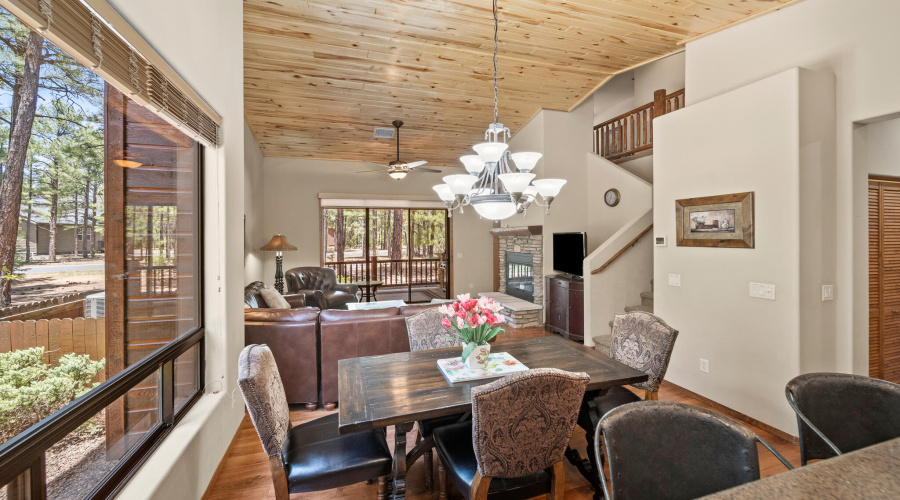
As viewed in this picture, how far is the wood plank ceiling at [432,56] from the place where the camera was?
343 cm

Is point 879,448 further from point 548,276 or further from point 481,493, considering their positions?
point 548,276

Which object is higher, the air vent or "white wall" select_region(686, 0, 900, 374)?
Result: the air vent

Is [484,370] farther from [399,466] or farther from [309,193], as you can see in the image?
[309,193]

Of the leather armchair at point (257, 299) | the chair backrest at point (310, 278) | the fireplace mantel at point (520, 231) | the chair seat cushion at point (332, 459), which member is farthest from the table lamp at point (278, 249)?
the chair seat cushion at point (332, 459)

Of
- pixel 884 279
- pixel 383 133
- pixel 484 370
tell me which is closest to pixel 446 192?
pixel 484 370

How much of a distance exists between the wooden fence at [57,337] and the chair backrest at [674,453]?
159cm

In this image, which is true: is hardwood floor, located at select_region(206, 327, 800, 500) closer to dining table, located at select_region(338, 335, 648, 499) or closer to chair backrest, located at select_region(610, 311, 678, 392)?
dining table, located at select_region(338, 335, 648, 499)

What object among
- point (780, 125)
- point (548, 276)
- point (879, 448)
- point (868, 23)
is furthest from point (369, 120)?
point (879, 448)

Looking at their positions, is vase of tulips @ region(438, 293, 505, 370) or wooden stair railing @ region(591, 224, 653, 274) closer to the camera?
vase of tulips @ region(438, 293, 505, 370)

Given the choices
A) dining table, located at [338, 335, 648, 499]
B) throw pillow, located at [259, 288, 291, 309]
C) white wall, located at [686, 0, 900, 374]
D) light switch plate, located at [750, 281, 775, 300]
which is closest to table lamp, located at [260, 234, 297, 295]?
throw pillow, located at [259, 288, 291, 309]

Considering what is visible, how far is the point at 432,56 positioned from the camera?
4281 millimetres

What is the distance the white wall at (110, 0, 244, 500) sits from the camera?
161 centimetres

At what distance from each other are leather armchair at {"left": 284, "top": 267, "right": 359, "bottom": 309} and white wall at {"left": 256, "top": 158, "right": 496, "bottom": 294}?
52cm

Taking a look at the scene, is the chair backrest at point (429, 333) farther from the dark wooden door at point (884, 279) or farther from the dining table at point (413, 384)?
the dark wooden door at point (884, 279)
